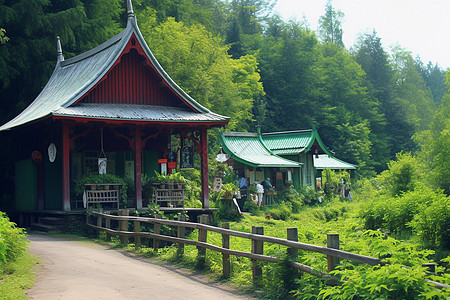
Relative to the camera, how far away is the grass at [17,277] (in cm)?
977

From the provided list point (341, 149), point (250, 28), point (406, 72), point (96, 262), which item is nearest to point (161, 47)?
point (96, 262)

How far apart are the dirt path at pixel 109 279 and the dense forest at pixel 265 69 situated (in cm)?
1759

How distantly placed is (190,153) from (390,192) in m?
9.42

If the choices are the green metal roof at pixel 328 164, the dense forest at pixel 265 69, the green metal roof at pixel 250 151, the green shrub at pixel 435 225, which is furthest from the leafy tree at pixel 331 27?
the green shrub at pixel 435 225

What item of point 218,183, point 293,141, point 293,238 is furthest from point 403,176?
point 293,238

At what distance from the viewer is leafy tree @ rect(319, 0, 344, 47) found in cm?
8975

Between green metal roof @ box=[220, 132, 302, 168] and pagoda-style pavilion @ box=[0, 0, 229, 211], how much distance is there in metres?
10.3

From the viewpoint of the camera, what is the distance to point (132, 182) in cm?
2336

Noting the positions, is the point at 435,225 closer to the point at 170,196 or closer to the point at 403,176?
the point at 403,176

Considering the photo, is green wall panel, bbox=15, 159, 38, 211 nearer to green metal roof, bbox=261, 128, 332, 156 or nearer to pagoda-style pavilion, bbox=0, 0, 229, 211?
pagoda-style pavilion, bbox=0, 0, 229, 211

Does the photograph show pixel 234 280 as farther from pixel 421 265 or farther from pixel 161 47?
pixel 161 47

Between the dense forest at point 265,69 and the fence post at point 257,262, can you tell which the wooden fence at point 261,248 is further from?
the dense forest at point 265,69

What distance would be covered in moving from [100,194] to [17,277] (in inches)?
377

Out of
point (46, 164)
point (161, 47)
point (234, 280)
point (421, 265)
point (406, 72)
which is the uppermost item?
point (406, 72)
